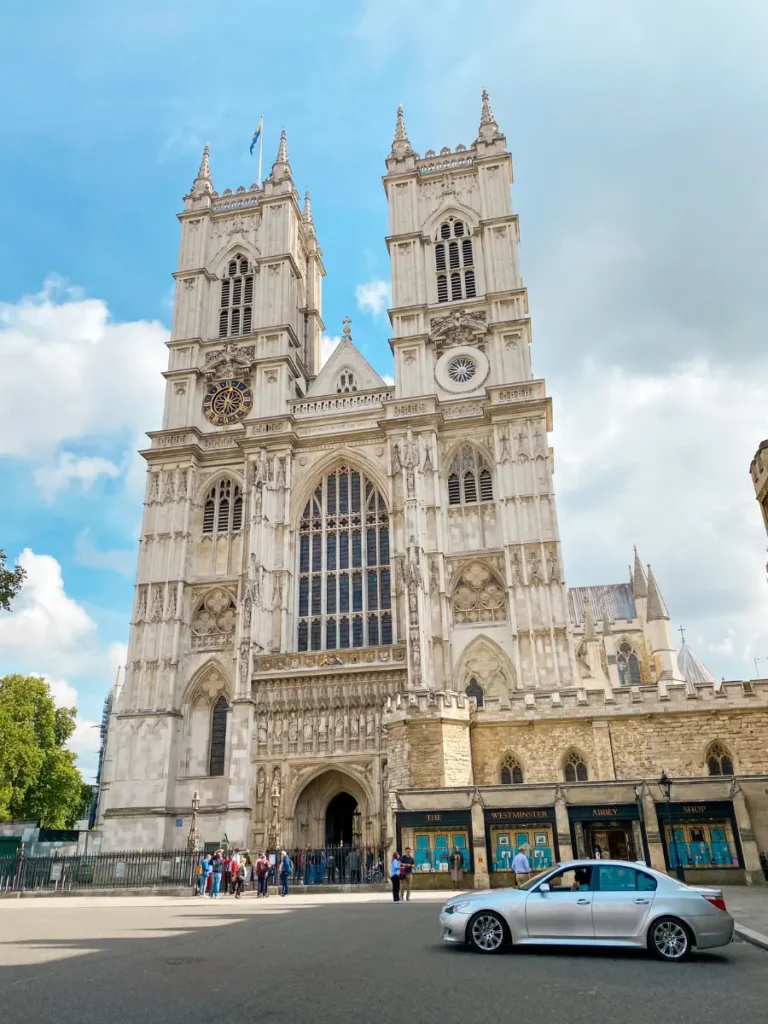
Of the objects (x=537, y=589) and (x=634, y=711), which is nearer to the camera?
(x=634, y=711)

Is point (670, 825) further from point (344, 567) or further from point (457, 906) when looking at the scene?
point (344, 567)

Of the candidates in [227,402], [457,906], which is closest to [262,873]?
[457,906]

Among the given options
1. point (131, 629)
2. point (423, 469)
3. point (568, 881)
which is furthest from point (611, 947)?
point (131, 629)

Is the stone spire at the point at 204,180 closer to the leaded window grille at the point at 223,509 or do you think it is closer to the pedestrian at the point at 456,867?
the leaded window grille at the point at 223,509

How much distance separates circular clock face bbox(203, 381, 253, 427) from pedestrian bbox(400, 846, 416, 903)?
24.3 metres

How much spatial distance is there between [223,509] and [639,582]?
33.4 m

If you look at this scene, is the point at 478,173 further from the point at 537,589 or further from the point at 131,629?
the point at 131,629

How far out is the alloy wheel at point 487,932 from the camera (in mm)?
8695

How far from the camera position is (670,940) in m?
8.28

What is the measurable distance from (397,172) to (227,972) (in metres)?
41.3

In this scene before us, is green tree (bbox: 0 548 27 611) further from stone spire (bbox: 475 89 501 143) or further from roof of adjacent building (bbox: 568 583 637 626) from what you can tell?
roof of adjacent building (bbox: 568 583 637 626)

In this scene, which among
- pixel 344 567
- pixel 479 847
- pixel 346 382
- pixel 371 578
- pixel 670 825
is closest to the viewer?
pixel 670 825

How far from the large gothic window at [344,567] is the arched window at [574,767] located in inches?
425

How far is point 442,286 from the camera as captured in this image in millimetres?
39344
